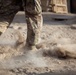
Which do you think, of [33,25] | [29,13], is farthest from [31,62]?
[29,13]

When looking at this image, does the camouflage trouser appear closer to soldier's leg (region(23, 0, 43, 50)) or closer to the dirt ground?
soldier's leg (region(23, 0, 43, 50))

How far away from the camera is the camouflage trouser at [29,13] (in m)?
3.03

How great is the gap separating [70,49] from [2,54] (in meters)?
0.90

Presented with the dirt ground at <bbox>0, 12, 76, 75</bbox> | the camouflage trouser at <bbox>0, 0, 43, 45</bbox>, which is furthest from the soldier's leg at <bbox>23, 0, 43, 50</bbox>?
the dirt ground at <bbox>0, 12, 76, 75</bbox>

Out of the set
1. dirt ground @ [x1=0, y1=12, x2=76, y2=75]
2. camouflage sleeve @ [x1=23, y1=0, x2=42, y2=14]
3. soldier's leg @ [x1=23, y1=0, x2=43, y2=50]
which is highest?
camouflage sleeve @ [x1=23, y1=0, x2=42, y2=14]

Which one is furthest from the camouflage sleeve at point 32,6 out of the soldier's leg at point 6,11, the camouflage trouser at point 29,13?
the soldier's leg at point 6,11

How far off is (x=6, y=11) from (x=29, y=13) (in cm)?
33

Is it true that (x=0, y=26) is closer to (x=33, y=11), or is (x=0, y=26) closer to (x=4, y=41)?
(x=33, y=11)

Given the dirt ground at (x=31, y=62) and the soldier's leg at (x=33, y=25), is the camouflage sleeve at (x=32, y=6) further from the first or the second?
the dirt ground at (x=31, y=62)

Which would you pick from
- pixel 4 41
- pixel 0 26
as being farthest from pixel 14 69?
pixel 4 41

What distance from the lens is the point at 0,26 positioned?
2.99m

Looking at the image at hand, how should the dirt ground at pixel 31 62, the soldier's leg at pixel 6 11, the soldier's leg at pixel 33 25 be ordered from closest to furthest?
the dirt ground at pixel 31 62
the soldier's leg at pixel 6 11
the soldier's leg at pixel 33 25

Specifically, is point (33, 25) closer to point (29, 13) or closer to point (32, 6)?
point (29, 13)

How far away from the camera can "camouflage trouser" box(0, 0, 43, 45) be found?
3.03 metres
